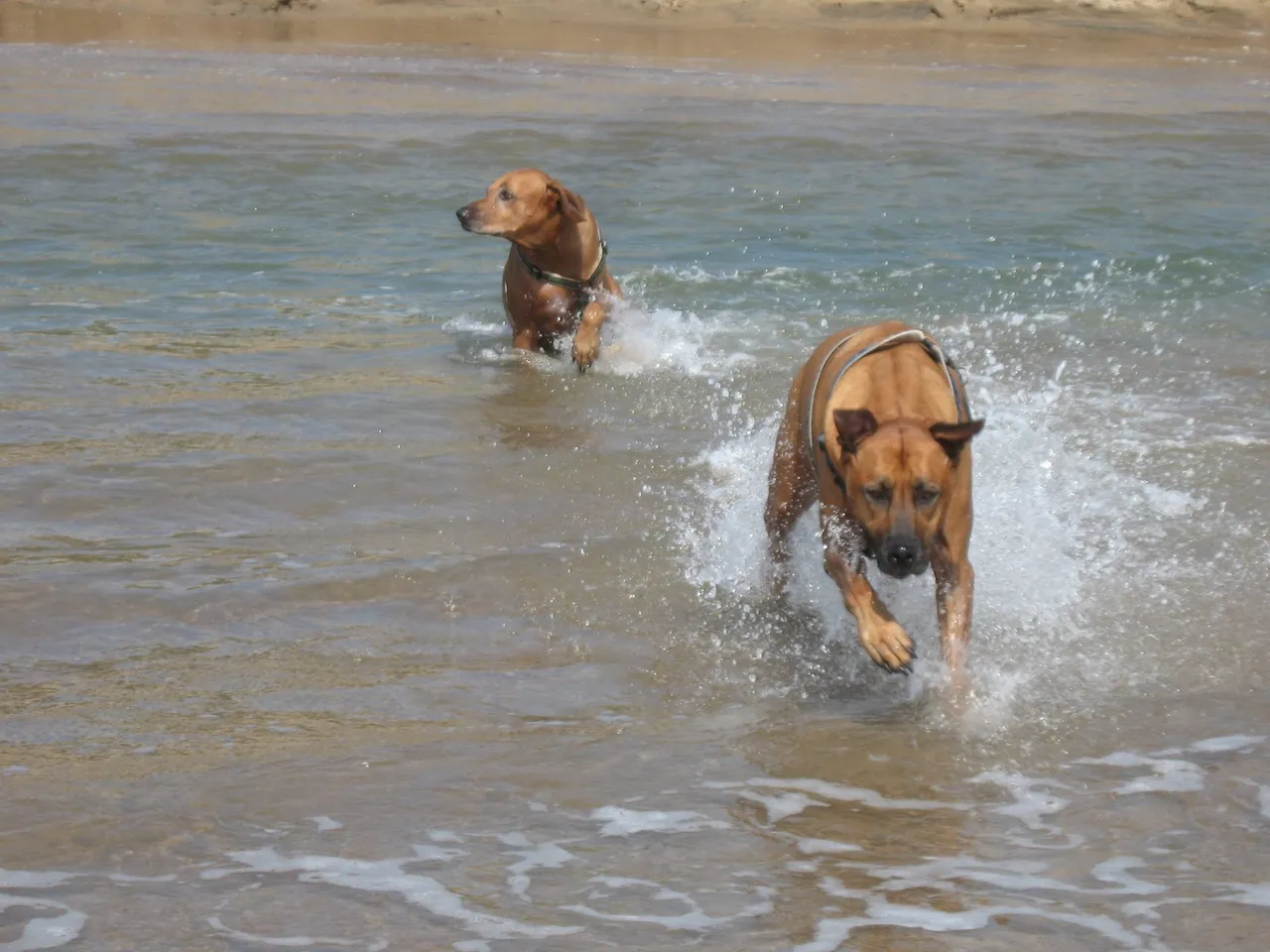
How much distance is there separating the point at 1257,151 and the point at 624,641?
1350 cm

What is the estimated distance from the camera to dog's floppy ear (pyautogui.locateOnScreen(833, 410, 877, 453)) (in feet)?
16.3

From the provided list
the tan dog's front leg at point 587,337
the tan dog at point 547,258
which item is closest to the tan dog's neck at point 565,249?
the tan dog at point 547,258

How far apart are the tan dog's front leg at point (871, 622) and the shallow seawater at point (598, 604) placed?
0.17m

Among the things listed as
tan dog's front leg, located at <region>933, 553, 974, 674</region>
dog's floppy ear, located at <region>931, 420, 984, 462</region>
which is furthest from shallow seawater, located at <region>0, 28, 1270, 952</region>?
dog's floppy ear, located at <region>931, 420, 984, 462</region>

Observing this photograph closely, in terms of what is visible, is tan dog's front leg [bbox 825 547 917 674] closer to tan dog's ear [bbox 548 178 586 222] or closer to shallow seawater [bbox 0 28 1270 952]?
shallow seawater [bbox 0 28 1270 952]

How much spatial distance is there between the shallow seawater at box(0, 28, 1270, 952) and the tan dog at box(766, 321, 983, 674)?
30 centimetres

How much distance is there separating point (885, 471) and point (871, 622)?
0.55 meters

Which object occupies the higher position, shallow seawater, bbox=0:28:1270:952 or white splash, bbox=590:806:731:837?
shallow seawater, bbox=0:28:1270:952

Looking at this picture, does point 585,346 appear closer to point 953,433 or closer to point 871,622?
point 871,622

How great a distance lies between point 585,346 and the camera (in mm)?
9461

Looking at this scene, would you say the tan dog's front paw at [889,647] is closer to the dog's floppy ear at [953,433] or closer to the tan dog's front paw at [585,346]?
the dog's floppy ear at [953,433]

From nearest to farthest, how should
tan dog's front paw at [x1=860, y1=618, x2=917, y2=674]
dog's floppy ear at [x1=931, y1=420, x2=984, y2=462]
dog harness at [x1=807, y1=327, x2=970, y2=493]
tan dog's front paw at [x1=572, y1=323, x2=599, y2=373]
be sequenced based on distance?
dog's floppy ear at [x1=931, y1=420, x2=984, y2=462] < tan dog's front paw at [x1=860, y1=618, x2=917, y2=674] < dog harness at [x1=807, y1=327, x2=970, y2=493] < tan dog's front paw at [x1=572, y1=323, x2=599, y2=373]

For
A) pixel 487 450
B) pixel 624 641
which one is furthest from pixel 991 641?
pixel 487 450

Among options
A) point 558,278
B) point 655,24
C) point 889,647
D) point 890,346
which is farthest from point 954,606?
point 655,24
